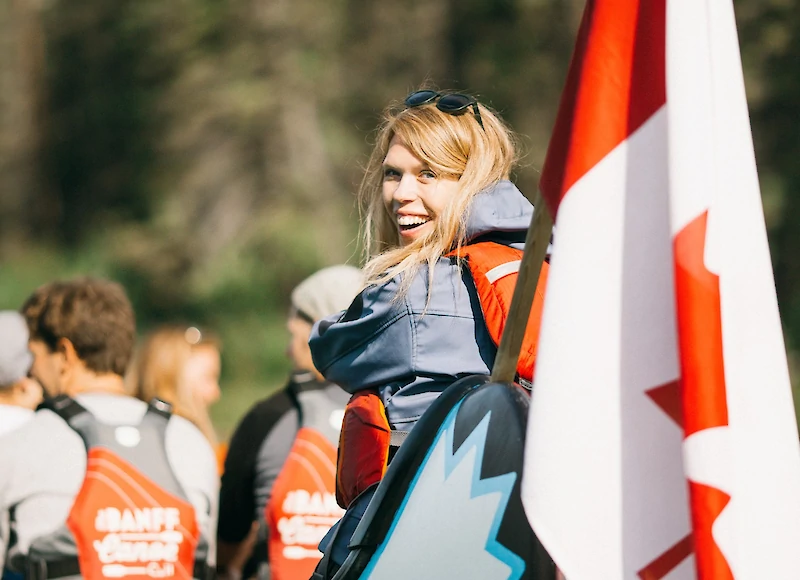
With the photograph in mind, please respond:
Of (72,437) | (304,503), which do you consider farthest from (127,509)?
(304,503)

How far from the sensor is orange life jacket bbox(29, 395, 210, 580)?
11.8 feet

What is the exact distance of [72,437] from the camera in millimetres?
3629

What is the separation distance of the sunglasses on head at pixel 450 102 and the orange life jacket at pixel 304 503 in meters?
1.60

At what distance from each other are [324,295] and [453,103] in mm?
1781

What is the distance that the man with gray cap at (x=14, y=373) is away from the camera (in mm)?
3961

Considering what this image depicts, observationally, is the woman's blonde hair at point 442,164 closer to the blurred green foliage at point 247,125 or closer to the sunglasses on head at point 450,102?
the sunglasses on head at point 450,102

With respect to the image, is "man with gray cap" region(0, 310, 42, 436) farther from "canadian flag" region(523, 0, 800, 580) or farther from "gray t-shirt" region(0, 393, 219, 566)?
"canadian flag" region(523, 0, 800, 580)

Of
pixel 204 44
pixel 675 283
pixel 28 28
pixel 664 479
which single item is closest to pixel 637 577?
pixel 664 479

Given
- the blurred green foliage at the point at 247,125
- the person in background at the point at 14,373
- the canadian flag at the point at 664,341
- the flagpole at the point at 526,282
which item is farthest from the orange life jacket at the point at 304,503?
the blurred green foliage at the point at 247,125

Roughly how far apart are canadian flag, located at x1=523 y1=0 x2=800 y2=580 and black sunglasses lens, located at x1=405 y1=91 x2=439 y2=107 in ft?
2.46

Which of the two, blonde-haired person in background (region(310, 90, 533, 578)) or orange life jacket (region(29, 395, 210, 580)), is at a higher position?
blonde-haired person in background (region(310, 90, 533, 578))

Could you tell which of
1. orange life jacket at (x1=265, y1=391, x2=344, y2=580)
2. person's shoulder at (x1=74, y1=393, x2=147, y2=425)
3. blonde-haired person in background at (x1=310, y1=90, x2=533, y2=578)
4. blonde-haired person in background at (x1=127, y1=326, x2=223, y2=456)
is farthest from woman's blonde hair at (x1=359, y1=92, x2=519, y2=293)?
blonde-haired person in background at (x1=127, y1=326, x2=223, y2=456)

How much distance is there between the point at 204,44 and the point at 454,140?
38.5 feet

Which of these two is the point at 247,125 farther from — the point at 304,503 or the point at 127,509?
the point at 127,509
